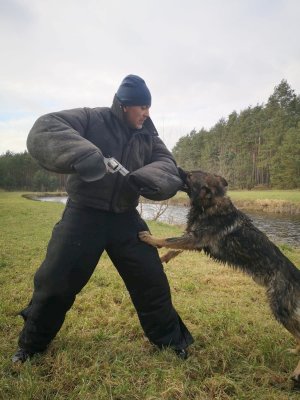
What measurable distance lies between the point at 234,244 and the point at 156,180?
126cm

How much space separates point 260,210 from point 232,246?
1021 inches

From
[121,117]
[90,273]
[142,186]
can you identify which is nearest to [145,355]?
[90,273]

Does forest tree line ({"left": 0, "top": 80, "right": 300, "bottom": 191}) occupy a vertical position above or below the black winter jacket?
above

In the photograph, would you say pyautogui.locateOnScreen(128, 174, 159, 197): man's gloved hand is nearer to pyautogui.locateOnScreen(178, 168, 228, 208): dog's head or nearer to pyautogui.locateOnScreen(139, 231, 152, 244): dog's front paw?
pyautogui.locateOnScreen(139, 231, 152, 244): dog's front paw

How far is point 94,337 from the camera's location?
12.0ft

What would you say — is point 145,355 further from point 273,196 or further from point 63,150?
point 273,196

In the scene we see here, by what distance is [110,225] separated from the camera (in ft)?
10.1

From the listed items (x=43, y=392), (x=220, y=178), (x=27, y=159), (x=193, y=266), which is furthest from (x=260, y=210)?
(x=27, y=159)

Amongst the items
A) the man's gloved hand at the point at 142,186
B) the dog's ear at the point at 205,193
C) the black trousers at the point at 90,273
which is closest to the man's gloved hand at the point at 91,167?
the man's gloved hand at the point at 142,186

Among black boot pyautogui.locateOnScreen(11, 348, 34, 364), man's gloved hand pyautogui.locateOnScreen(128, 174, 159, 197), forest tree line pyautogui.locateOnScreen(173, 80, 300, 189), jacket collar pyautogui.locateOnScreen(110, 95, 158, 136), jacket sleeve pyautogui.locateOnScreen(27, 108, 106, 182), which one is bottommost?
black boot pyautogui.locateOnScreen(11, 348, 34, 364)

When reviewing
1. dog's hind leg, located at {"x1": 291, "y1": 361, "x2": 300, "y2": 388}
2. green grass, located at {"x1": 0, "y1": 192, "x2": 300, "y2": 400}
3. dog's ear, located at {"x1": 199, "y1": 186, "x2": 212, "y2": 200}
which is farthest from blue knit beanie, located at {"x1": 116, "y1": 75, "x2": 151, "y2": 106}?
dog's hind leg, located at {"x1": 291, "y1": 361, "x2": 300, "y2": 388}

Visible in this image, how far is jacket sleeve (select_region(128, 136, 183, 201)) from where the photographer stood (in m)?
2.83

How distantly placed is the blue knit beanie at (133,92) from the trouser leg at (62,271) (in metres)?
1.13

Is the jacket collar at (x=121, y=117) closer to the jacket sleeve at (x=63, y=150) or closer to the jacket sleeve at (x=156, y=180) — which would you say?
the jacket sleeve at (x=156, y=180)
